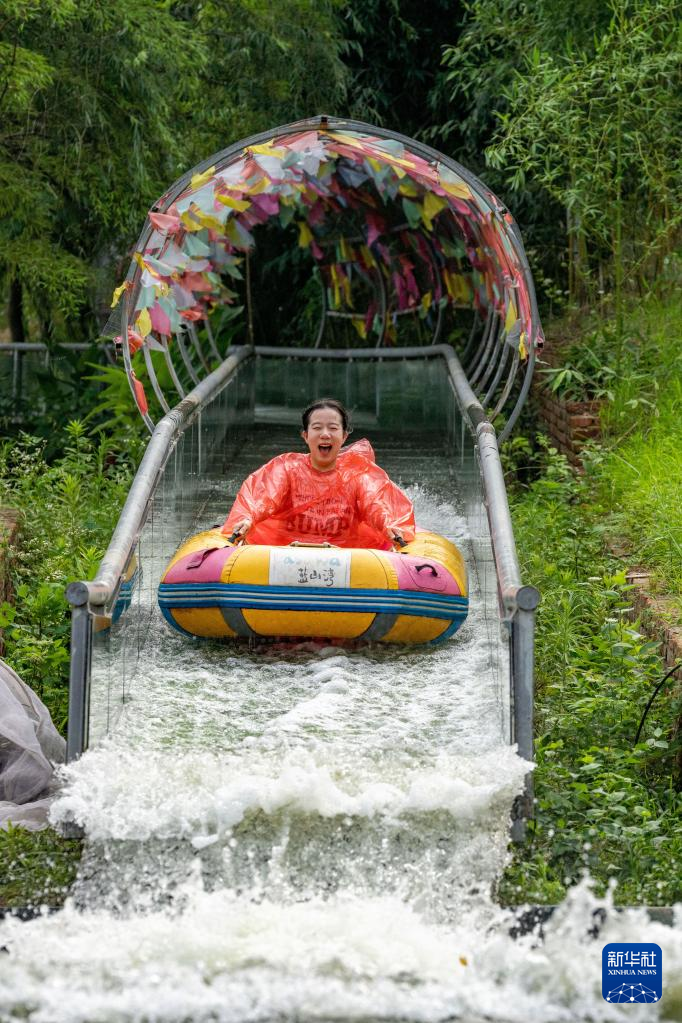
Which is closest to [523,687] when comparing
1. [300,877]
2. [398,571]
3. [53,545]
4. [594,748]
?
[300,877]

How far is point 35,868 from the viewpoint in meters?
4.98

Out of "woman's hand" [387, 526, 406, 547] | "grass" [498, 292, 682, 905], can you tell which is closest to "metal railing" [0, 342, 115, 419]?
"grass" [498, 292, 682, 905]

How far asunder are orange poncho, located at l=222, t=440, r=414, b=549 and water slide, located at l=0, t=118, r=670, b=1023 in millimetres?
427

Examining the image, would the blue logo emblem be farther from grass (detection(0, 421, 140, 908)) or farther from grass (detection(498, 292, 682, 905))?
grass (detection(0, 421, 140, 908))

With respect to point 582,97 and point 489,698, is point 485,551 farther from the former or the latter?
point 582,97

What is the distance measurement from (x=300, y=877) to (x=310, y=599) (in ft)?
5.27

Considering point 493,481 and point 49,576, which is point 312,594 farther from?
point 49,576

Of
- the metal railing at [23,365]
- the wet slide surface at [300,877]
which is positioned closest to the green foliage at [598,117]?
the metal railing at [23,365]

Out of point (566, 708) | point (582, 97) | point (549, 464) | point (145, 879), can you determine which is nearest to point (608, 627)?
point (566, 708)

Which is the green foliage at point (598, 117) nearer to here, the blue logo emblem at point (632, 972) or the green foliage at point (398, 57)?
the green foliage at point (398, 57)

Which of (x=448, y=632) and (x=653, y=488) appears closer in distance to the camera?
(x=448, y=632)

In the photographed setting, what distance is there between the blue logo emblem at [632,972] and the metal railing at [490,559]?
0.61 meters

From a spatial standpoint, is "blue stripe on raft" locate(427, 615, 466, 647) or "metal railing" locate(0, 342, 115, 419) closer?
"blue stripe on raft" locate(427, 615, 466, 647)

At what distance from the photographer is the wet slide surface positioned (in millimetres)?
4082
